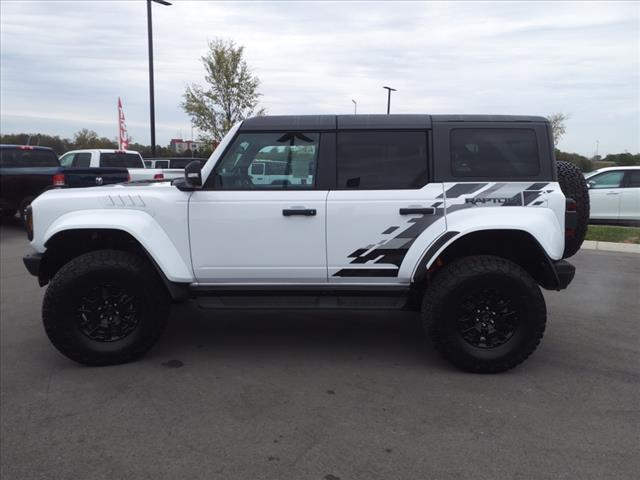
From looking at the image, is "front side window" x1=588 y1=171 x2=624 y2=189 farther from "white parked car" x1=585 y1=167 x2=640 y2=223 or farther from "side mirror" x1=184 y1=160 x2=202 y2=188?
"side mirror" x1=184 y1=160 x2=202 y2=188

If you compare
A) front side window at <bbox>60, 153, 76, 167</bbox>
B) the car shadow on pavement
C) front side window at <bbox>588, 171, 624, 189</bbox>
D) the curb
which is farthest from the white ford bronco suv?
front side window at <bbox>60, 153, 76, 167</bbox>

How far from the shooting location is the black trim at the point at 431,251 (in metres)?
4.05

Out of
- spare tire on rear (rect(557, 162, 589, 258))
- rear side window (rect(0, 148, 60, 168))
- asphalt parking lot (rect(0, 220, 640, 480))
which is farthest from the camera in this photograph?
rear side window (rect(0, 148, 60, 168))

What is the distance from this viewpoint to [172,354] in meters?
4.58

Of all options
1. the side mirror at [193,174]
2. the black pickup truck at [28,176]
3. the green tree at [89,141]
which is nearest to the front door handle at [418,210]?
the side mirror at [193,174]

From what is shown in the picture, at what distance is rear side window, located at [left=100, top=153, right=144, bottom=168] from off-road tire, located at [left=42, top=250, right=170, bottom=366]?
11.3 metres

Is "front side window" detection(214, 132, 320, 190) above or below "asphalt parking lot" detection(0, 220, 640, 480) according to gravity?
above

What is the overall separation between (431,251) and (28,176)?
36.2 feet

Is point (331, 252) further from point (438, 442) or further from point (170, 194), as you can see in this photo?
point (438, 442)

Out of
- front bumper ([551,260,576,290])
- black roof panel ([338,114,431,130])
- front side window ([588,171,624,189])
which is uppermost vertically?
black roof panel ([338,114,431,130])

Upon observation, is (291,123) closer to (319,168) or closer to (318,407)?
(319,168)

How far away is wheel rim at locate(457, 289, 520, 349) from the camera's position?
4.09 m

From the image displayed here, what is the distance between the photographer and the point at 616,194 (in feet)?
39.4

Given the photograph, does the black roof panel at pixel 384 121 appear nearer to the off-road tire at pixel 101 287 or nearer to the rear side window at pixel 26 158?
the off-road tire at pixel 101 287
